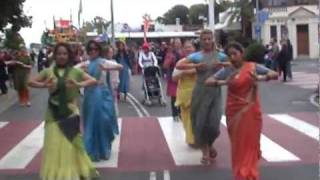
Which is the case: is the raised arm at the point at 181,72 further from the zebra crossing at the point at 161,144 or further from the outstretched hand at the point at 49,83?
the outstretched hand at the point at 49,83

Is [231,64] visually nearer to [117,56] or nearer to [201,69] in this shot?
[201,69]

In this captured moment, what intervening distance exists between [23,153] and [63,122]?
170 inches

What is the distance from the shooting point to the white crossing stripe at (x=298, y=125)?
14269mm

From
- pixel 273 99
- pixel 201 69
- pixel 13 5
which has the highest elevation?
pixel 13 5

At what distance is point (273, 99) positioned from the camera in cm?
2272

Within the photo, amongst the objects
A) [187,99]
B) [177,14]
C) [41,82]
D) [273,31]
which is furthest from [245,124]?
[177,14]

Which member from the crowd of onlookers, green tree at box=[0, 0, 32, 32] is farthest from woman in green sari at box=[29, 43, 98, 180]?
the crowd of onlookers

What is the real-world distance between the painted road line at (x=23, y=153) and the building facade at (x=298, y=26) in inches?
2104

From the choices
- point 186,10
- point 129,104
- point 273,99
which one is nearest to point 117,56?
point 129,104

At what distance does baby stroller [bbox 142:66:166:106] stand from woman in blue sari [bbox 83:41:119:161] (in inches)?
400

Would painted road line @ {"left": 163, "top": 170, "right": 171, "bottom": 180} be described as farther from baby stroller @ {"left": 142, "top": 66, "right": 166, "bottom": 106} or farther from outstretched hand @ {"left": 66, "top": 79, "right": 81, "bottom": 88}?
Answer: baby stroller @ {"left": 142, "top": 66, "right": 166, "bottom": 106}

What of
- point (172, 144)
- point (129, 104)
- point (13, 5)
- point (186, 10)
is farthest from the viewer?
point (186, 10)

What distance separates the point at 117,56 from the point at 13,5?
5.31 m

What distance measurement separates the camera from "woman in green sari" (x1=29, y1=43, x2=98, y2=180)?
8.48m
